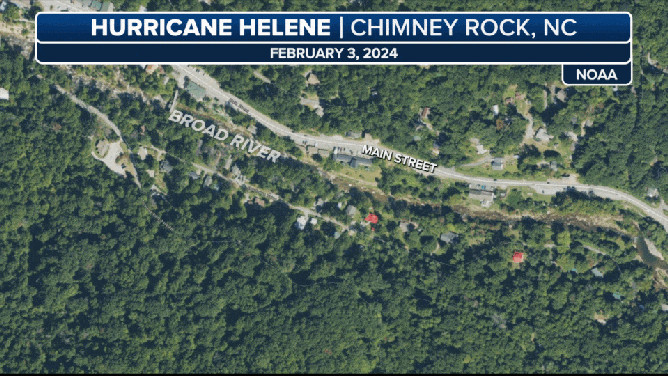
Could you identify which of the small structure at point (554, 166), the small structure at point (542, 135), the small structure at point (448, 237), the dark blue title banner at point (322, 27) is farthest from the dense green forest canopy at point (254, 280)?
the dark blue title banner at point (322, 27)

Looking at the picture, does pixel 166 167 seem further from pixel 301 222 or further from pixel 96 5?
pixel 96 5

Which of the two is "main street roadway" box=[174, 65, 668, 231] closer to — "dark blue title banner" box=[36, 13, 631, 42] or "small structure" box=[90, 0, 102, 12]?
"small structure" box=[90, 0, 102, 12]

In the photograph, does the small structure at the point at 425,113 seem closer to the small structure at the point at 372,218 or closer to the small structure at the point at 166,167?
the small structure at the point at 372,218

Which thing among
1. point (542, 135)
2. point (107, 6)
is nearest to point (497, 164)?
point (542, 135)

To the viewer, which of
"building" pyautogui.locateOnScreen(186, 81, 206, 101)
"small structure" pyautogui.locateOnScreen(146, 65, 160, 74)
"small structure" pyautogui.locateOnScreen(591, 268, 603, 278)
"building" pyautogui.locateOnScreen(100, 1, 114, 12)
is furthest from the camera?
"small structure" pyautogui.locateOnScreen(591, 268, 603, 278)

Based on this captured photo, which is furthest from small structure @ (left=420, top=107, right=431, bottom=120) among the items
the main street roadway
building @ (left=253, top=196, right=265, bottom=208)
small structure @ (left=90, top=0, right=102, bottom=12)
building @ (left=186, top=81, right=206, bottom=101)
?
small structure @ (left=90, top=0, right=102, bottom=12)

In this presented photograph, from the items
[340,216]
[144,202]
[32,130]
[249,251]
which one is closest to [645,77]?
[340,216]

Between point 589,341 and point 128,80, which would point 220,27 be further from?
point 589,341
